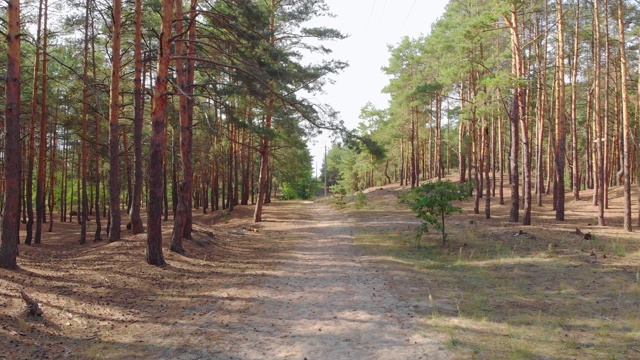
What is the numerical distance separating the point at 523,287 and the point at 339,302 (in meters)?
3.81

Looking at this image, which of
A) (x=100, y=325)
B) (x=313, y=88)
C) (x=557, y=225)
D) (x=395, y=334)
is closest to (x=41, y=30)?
(x=313, y=88)

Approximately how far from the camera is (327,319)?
650 centimetres

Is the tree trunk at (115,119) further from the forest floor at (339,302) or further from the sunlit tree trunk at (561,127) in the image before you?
the sunlit tree trunk at (561,127)

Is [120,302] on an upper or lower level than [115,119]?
lower

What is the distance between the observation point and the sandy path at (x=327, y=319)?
5.24m

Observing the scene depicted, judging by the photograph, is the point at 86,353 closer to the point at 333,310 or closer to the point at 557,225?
the point at 333,310

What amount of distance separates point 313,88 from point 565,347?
54.7 ft

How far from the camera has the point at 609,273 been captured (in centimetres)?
931

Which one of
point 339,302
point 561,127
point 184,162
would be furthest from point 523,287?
point 561,127

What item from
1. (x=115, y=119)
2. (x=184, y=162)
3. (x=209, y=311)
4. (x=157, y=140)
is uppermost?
(x=115, y=119)

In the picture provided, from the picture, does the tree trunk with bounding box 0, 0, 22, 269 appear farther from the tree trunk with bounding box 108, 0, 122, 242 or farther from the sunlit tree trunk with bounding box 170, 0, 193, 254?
the tree trunk with bounding box 108, 0, 122, 242

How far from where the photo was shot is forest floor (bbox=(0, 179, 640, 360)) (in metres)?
5.31

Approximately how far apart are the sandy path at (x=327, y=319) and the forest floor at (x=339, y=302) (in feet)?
0.09

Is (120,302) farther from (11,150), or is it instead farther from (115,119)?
(115,119)
